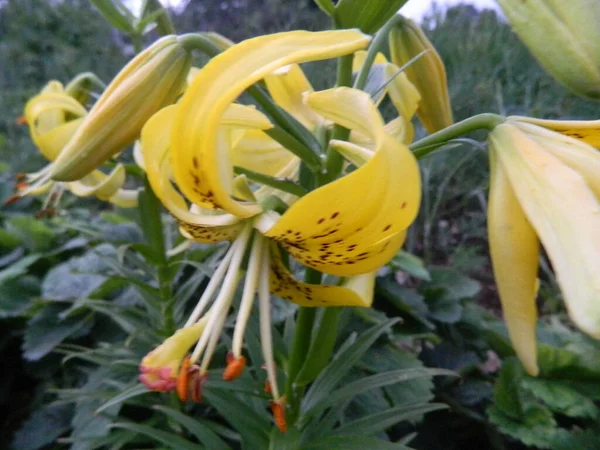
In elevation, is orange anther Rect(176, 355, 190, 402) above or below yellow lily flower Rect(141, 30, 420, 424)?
below

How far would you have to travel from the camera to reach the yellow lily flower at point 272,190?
1.03ft

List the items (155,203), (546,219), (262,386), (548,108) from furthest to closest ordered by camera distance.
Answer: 1. (548,108)
2. (155,203)
3. (262,386)
4. (546,219)

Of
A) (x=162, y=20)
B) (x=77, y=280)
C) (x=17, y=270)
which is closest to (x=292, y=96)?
(x=162, y=20)

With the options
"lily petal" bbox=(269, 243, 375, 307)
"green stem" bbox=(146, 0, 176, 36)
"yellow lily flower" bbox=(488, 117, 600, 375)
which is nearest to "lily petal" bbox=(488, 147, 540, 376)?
"yellow lily flower" bbox=(488, 117, 600, 375)

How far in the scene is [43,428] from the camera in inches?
38.9

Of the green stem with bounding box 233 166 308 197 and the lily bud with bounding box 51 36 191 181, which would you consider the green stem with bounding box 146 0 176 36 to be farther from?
the green stem with bounding box 233 166 308 197

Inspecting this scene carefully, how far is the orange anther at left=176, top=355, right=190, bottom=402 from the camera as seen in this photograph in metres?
0.44

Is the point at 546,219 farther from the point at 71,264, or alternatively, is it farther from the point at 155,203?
A: the point at 71,264

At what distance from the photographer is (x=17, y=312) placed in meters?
1.14

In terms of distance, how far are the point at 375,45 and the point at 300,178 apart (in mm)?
148

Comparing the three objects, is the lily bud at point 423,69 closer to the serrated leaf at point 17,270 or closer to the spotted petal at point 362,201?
the spotted petal at point 362,201

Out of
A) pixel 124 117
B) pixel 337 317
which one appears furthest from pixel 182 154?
pixel 337 317

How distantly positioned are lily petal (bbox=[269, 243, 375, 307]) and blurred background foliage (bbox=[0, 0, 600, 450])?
137 millimetres

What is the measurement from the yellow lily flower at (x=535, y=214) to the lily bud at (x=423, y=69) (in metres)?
0.17
